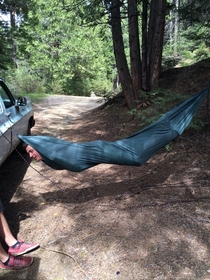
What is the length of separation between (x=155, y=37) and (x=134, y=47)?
2.00 feet

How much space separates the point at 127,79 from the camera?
7328 mm

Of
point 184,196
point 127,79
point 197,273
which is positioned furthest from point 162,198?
point 127,79

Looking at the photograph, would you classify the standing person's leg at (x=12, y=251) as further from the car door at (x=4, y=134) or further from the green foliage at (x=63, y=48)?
the green foliage at (x=63, y=48)

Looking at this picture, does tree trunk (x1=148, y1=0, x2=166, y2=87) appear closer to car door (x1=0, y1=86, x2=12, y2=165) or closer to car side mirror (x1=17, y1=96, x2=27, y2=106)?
car side mirror (x1=17, y1=96, x2=27, y2=106)

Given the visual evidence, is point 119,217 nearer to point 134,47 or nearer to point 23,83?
point 134,47

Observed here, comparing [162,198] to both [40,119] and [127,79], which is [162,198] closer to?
[127,79]

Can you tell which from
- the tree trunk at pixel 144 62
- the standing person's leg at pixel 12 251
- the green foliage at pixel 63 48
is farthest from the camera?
the green foliage at pixel 63 48

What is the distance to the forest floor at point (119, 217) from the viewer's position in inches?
93.4

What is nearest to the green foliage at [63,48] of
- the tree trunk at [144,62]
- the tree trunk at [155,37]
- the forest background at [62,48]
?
the forest background at [62,48]

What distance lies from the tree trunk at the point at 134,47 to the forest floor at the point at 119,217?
2804 millimetres

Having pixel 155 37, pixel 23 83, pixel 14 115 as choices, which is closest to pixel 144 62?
pixel 155 37

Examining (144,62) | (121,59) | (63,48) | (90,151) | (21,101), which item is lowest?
(90,151)

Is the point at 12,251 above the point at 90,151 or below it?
below

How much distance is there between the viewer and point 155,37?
6617mm
